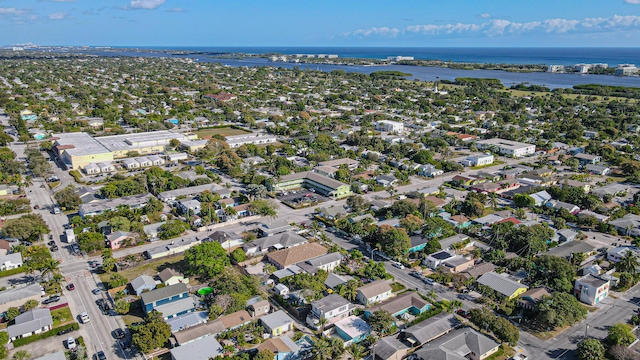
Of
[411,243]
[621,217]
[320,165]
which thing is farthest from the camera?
[320,165]

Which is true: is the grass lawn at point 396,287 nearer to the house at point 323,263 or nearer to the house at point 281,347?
the house at point 323,263

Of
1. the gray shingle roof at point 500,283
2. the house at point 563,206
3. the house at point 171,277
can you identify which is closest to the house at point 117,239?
the house at point 171,277

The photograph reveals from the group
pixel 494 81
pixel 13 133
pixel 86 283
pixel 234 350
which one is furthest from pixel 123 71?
pixel 234 350

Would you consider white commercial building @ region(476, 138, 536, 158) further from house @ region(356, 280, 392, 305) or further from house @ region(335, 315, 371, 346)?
house @ region(335, 315, 371, 346)

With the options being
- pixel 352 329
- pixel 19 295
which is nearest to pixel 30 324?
pixel 19 295

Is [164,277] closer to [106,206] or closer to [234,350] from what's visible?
[234,350]

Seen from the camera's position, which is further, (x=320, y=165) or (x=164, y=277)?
(x=320, y=165)
